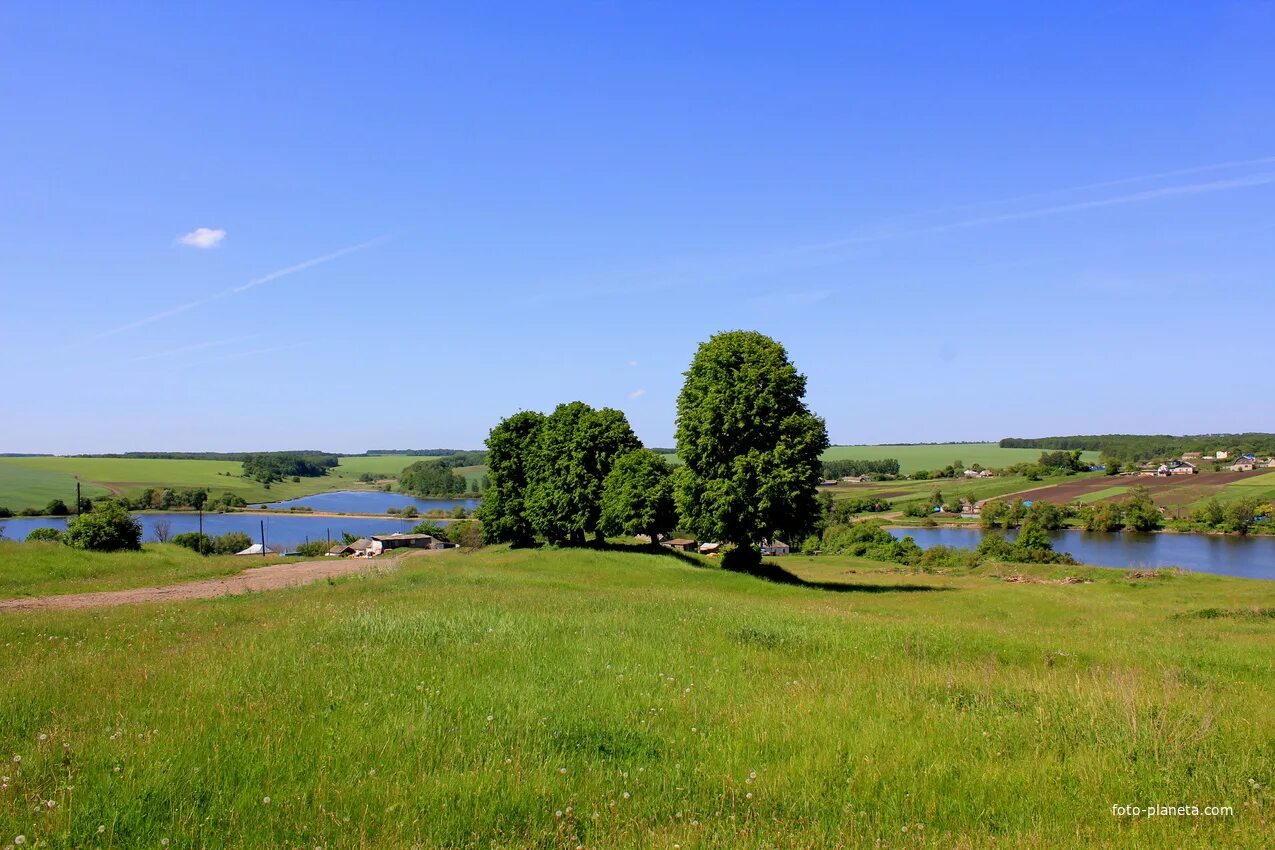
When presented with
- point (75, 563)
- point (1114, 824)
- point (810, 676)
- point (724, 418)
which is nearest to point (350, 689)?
point (810, 676)

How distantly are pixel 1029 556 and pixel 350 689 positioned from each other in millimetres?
76218

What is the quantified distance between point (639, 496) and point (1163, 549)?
3003 inches

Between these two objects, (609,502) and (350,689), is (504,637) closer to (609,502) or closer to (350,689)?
(350,689)

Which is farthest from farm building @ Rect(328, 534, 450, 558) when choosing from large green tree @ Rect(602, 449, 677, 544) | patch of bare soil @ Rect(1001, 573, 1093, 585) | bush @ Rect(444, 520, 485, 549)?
patch of bare soil @ Rect(1001, 573, 1093, 585)

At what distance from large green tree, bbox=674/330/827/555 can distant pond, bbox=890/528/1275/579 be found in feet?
139

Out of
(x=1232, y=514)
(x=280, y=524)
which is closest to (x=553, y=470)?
(x=1232, y=514)

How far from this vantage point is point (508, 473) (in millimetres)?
60938

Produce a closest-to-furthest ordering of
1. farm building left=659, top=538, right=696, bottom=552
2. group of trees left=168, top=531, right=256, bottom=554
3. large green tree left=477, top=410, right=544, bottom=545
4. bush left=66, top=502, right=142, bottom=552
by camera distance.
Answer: bush left=66, top=502, right=142, bottom=552 → large green tree left=477, top=410, right=544, bottom=545 → group of trees left=168, top=531, right=256, bottom=554 → farm building left=659, top=538, right=696, bottom=552

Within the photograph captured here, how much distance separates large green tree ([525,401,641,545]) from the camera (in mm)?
52594

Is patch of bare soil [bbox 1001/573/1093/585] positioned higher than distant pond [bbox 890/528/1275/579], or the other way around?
patch of bare soil [bbox 1001/573/1093/585]

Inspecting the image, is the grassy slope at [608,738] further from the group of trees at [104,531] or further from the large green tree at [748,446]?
the group of trees at [104,531]

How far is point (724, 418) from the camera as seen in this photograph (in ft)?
119

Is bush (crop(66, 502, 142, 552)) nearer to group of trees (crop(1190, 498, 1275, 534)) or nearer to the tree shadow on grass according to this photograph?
the tree shadow on grass

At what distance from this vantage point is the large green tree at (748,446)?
3512cm
